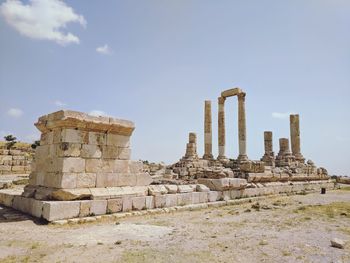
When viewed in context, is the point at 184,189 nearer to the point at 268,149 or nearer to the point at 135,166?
the point at 135,166

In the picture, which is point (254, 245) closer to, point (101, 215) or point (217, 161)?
point (101, 215)

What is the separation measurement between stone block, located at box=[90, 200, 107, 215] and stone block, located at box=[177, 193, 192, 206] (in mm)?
2690

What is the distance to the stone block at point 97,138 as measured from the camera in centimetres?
725

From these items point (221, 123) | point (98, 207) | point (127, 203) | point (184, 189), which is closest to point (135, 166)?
point (127, 203)

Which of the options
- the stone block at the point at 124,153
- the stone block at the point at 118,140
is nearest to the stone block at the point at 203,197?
the stone block at the point at 124,153

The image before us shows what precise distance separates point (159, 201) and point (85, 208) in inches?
92.8

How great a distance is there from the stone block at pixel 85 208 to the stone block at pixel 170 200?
258cm

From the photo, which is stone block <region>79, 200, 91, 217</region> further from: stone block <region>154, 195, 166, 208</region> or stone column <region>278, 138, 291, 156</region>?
stone column <region>278, 138, 291, 156</region>

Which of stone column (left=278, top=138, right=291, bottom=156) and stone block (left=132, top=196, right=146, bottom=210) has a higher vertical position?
stone column (left=278, top=138, right=291, bottom=156)

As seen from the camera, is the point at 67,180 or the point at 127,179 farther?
the point at 127,179

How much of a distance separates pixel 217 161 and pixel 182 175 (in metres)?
5.99

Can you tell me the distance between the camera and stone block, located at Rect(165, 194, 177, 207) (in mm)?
8414

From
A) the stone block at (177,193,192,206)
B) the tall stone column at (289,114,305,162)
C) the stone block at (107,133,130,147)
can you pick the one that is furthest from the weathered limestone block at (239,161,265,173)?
the tall stone column at (289,114,305,162)

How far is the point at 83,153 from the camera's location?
7.03 metres
